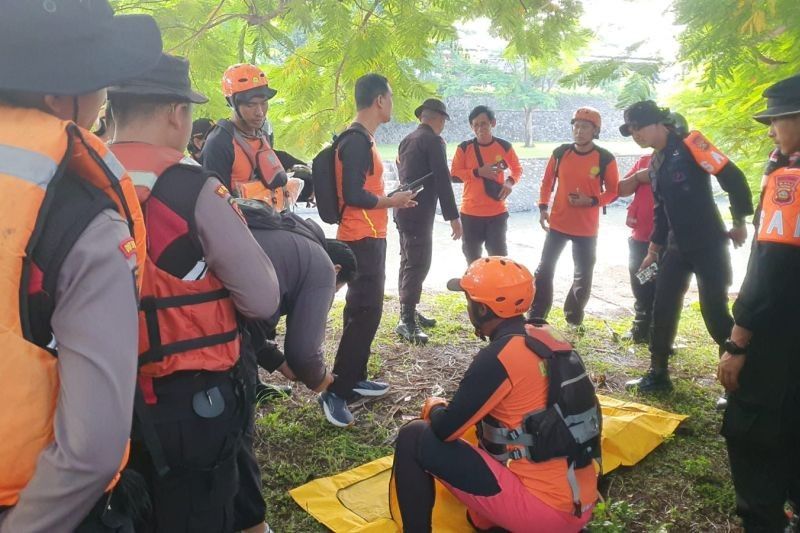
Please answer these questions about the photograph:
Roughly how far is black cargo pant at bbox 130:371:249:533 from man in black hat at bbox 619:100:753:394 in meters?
3.73

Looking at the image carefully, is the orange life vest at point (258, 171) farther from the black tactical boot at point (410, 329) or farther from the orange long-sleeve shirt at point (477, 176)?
the orange long-sleeve shirt at point (477, 176)

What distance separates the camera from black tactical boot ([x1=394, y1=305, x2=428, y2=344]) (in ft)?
20.0

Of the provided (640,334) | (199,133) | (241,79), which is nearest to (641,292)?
(640,334)

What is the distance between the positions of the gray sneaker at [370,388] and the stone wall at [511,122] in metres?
24.4

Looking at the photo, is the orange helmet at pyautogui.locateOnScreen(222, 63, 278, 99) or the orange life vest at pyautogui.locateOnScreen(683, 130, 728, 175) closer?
the orange helmet at pyautogui.locateOnScreen(222, 63, 278, 99)

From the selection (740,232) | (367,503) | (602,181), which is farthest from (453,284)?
(602,181)

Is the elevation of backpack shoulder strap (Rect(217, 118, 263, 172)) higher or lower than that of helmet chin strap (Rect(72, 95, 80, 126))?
higher

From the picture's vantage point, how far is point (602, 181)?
629 centimetres

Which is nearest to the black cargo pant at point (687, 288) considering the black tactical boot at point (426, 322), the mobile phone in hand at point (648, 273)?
the mobile phone in hand at point (648, 273)

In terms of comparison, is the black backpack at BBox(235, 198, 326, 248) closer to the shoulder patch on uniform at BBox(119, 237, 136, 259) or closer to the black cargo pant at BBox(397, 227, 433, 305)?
the shoulder patch on uniform at BBox(119, 237, 136, 259)

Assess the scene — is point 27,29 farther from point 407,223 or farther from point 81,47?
point 407,223

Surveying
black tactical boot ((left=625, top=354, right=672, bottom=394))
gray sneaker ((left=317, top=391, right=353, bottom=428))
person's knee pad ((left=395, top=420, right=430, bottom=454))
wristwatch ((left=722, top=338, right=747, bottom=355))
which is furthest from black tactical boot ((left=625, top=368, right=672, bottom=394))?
person's knee pad ((left=395, top=420, right=430, bottom=454))

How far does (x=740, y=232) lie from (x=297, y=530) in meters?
4.03

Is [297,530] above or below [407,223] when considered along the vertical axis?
below
